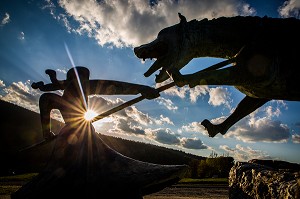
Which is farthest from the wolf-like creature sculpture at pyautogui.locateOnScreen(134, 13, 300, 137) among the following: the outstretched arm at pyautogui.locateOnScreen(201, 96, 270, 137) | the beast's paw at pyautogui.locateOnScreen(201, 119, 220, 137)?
the beast's paw at pyautogui.locateOnScreen(201, 119, 220, 137)

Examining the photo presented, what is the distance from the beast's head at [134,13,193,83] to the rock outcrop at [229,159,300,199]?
1354 millimetres

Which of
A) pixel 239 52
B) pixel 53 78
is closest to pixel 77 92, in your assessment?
pixel 53 78

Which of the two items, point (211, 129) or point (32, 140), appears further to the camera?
point (32, 140)

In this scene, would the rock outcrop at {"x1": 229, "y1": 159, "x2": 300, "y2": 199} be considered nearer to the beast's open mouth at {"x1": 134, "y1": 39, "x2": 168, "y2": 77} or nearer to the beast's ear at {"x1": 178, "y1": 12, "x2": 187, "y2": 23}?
the beast's open mouth at {"x1": 134, "y1": 39, "x2": 168, "y2": 77}

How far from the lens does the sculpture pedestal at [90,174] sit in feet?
6.68

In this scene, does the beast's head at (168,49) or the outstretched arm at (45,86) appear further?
the beast's head at (168,49)

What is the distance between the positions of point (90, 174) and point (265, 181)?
1540mm

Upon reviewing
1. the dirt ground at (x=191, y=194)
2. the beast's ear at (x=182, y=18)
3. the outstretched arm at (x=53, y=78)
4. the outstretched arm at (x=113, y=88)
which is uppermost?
the beast's ear at (x=182, y=18)

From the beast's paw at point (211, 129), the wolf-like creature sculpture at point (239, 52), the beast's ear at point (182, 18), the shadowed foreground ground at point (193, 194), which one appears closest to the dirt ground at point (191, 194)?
the shadowed foreground ground at point (193, 194)

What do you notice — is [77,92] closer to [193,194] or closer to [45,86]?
[45,86]

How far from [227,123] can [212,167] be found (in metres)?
12.5

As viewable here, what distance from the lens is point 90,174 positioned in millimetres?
2127

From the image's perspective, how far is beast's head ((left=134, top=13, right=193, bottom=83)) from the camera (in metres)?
2.93

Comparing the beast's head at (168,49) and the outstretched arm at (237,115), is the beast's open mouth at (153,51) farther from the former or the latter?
the outstretched arm at (237,115)
